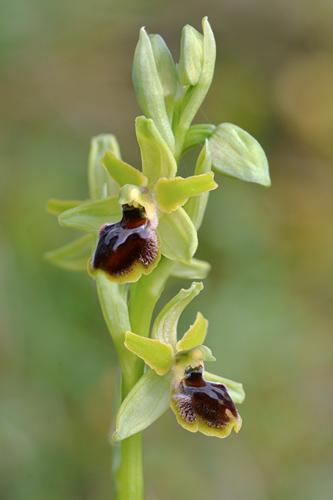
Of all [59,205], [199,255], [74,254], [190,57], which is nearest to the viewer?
[190,57]

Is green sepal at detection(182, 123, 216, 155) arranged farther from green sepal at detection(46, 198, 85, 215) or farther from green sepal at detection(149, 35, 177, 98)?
green sepal at detection(46, 198, 85, 215)

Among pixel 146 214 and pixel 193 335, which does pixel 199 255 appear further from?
pixel 146 214

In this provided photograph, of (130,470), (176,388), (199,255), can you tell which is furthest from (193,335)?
(199,255)

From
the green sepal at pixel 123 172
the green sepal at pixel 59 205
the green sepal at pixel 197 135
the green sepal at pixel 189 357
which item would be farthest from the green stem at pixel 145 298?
the green sepal at pixel 59 205

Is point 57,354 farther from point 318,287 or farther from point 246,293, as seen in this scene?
point 318,287

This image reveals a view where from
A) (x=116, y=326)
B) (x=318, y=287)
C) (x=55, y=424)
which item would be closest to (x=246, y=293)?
(x=318, y=287)

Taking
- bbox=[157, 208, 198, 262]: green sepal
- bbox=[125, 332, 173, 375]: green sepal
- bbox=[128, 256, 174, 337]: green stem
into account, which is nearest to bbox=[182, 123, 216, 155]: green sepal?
bbox=[157, 208, 198, 262]: green sepal
